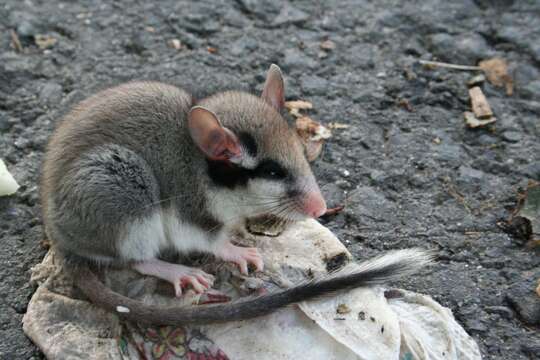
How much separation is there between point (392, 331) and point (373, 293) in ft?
0.78

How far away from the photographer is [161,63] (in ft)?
17.0

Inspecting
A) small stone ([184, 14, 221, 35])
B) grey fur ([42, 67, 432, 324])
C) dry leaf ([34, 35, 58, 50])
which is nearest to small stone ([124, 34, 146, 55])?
small stone ([184, 14, 221, 35])

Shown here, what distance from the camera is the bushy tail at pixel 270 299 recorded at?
3.16 metres

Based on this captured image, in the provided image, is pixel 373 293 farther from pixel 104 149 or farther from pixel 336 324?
pixel 104 149

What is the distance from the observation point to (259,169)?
3.44 m

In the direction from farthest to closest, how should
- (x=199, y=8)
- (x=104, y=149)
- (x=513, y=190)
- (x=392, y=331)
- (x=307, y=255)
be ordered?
1. (x=199, y=8)
2. (x=513, y=190)
3. (x=307, y=255)
4. (x=104, y=149)
5. (x=392, y=331)

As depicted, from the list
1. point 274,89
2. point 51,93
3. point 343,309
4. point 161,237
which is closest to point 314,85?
point 274,89

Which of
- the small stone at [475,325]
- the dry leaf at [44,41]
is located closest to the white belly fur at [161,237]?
the small stone at [475,325]

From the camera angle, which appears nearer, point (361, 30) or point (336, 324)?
point (336, 324)

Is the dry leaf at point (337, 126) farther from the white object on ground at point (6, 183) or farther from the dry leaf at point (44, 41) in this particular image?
the dry leaf at point (44, 41)

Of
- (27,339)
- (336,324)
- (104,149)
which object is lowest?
(27,339)

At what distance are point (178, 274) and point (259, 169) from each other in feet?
2.14

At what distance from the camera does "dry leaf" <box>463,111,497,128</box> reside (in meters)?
4.68

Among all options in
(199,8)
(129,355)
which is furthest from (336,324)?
(199,8)
